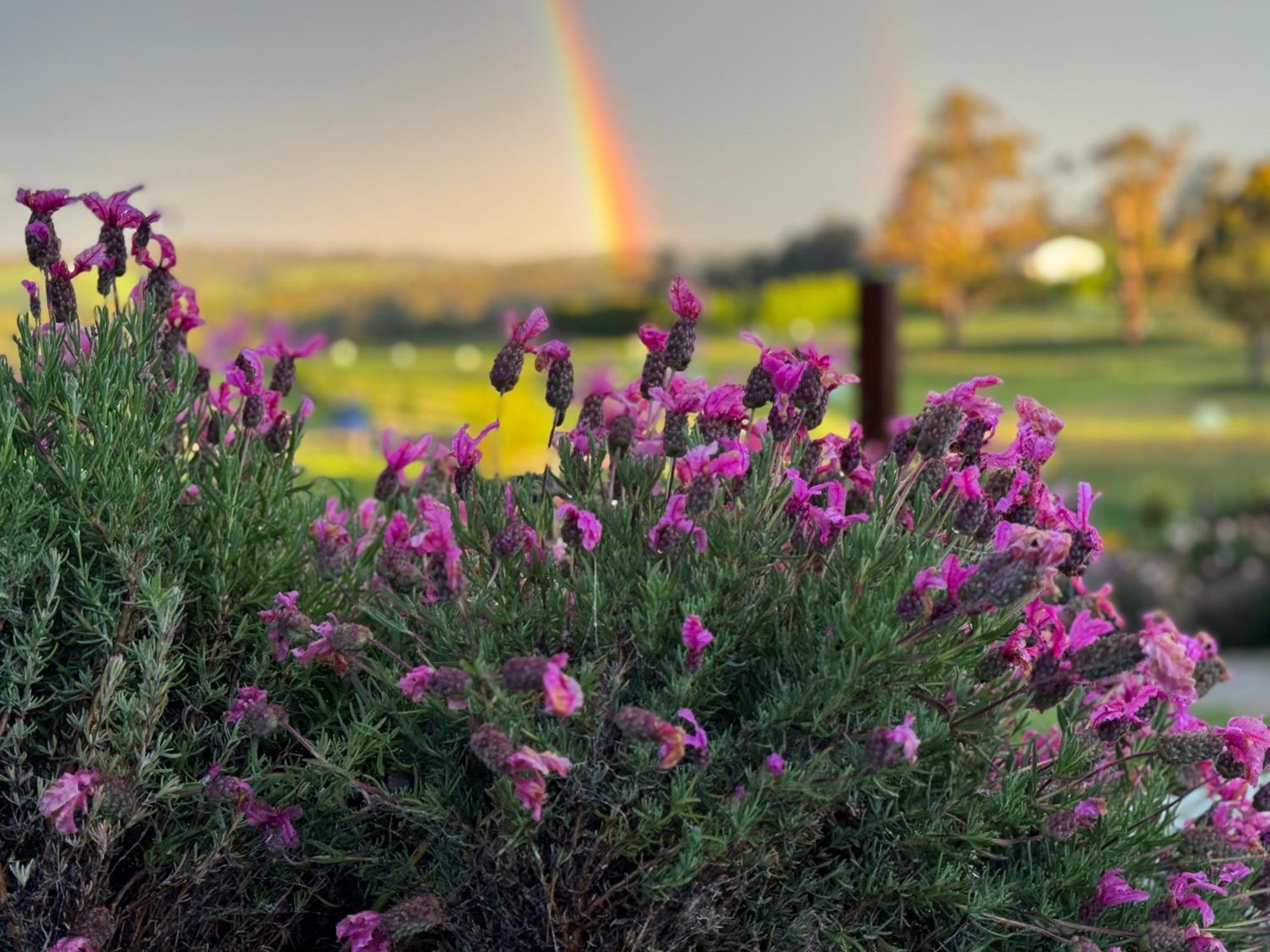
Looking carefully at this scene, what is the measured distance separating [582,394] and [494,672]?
0.59 meters

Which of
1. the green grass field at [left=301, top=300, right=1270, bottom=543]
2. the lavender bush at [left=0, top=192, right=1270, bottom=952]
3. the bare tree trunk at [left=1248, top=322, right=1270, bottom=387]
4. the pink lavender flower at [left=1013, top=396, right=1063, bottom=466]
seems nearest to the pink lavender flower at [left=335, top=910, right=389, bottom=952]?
the lavender bush at [left=0, top=192, right=1270, bottom=952]

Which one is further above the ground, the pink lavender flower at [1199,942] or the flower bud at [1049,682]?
the flower bud at [1049,682]

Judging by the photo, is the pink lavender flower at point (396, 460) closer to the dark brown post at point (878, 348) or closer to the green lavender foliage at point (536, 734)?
the green lavender foliage at point (536, 734)

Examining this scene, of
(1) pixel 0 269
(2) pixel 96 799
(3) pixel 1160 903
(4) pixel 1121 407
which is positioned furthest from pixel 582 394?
(4) pixel 1121 407

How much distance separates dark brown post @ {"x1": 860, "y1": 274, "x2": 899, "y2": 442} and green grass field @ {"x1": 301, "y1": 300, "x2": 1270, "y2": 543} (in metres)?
4.16

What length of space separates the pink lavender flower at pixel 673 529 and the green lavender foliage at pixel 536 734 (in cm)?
2

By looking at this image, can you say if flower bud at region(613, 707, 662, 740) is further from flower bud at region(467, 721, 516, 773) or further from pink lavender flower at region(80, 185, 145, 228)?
pink lavender flower at region(80, 185, 145, 228)

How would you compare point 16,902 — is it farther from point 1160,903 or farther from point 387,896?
point 1160,903

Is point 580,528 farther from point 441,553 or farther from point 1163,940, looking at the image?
point 1163,940

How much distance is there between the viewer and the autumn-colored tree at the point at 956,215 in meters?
15.8

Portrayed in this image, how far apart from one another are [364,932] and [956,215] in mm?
15647

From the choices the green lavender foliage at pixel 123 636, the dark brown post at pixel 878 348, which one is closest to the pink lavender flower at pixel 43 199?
the green lavender foliage at pixel 123 636

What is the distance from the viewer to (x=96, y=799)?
124 centimetres

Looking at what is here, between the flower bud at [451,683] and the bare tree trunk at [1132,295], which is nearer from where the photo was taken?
the flower bud at [451,683]
